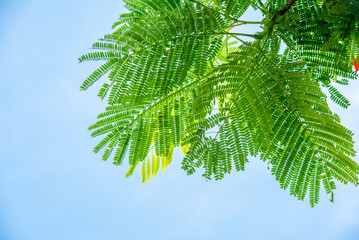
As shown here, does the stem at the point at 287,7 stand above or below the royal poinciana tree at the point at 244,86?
above

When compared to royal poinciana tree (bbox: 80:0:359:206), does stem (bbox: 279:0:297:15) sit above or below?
above

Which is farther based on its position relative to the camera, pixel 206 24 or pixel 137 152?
pixel 137 152

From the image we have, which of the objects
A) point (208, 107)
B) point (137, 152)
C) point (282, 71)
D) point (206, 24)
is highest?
point (206, 24)

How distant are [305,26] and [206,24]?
0.74 m

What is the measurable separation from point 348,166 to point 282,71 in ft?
2.59

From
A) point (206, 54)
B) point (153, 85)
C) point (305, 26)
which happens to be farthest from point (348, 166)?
point (153, 85)

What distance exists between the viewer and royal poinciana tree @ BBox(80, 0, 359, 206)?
8.02 feet

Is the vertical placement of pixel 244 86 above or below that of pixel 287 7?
below

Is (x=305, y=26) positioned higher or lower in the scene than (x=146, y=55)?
higher

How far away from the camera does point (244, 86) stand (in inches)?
97.7

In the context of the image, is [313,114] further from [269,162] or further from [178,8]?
[178,8]

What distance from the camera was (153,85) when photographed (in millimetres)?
2502

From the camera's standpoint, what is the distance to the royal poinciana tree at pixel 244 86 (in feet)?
8.02

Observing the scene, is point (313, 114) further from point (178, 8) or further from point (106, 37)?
point (106, 37)
